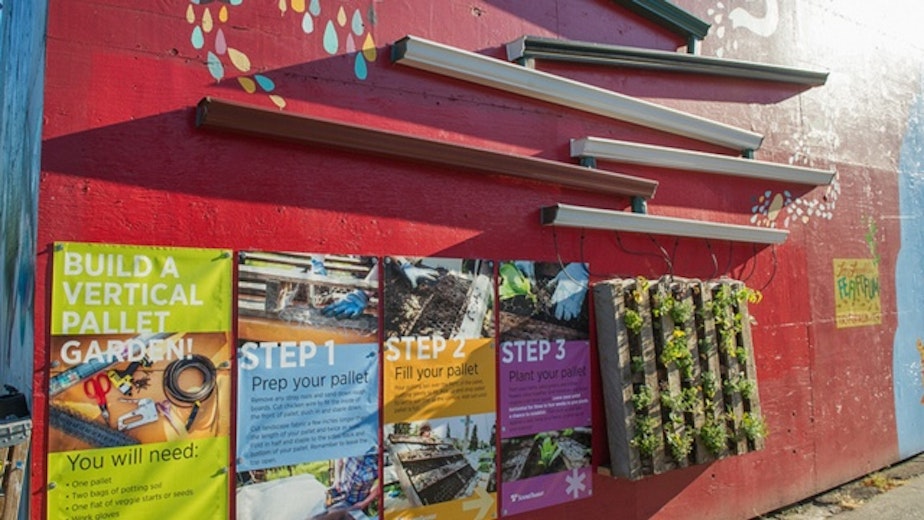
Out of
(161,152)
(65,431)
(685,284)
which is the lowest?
(65,431)

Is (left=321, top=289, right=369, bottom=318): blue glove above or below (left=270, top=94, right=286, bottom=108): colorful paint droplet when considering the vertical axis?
below

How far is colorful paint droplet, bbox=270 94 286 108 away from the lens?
4078mm

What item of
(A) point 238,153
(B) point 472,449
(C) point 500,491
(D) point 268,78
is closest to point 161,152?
(A) point 238,153

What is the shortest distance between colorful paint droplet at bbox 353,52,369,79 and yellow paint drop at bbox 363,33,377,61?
34mm

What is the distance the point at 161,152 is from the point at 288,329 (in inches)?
43.0

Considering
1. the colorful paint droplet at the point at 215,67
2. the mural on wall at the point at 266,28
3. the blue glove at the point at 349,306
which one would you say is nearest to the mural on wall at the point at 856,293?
the blue glove at the point at 349,306

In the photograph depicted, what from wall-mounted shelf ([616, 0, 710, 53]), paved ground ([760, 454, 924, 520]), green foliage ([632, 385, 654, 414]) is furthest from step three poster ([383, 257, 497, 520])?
paved ground ([760, 454, 924, 520])

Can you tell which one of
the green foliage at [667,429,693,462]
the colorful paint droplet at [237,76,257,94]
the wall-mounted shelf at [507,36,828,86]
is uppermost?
the wall-mounted shelf at [507,36,828,86]

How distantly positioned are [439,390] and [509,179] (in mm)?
1472

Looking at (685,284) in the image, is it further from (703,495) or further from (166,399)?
(166,399)

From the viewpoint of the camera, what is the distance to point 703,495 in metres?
6.03

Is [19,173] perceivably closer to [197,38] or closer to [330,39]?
[197,38]

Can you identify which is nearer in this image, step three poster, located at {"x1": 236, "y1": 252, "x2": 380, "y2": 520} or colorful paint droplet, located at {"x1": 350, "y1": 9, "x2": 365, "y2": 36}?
step three poster, located at {"x1": 236, "y1": 252, "x2": 380, "y2": 520}

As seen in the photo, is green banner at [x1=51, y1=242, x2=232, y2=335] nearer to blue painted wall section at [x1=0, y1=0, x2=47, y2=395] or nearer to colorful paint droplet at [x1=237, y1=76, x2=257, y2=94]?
blue painted wall section at [x1=0, y1=0, x2=47, y2=395]
